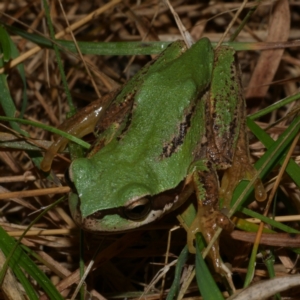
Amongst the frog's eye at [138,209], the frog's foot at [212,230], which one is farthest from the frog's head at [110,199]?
the frog's foot at [212,230]

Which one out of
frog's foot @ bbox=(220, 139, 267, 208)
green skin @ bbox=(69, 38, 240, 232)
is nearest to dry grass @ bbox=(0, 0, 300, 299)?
frog's foot @ bbox=(220, 139, 267, 208)

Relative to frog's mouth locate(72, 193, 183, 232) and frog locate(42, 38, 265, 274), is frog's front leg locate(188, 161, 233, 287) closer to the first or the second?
frog locate(42, 38, 265, 274)

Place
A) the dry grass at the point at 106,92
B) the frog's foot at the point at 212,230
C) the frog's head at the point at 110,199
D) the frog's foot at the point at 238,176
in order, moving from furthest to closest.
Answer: the dry grass at the point at 106,92 → the frog's foot at the point at 238,176 → the frog's foot at the point at 212,230 → the frog's head at the point at 110,199

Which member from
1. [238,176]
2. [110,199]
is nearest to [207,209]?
[238,176]

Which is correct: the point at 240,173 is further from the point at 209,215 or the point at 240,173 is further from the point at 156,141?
the point at 156,141

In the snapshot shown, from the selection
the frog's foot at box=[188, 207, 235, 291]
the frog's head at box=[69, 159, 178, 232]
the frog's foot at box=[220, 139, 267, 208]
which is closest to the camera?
the frog's head at box=[69, 159, 178, 232]

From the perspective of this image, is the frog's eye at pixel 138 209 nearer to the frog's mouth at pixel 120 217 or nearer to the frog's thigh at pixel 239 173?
the frog's mouth at pixel 120 217

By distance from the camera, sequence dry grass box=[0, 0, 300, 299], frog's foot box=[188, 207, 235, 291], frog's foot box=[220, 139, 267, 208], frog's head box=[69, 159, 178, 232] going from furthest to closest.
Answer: dry grass box=[0, 0, 300, 299], frog's foot box=[220, 139, 267, 208], frog's foot box=[188, 207, 235, 291], frog's head box=[69, 159, 178, 232]

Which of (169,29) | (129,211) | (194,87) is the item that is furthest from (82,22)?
(129,211)
